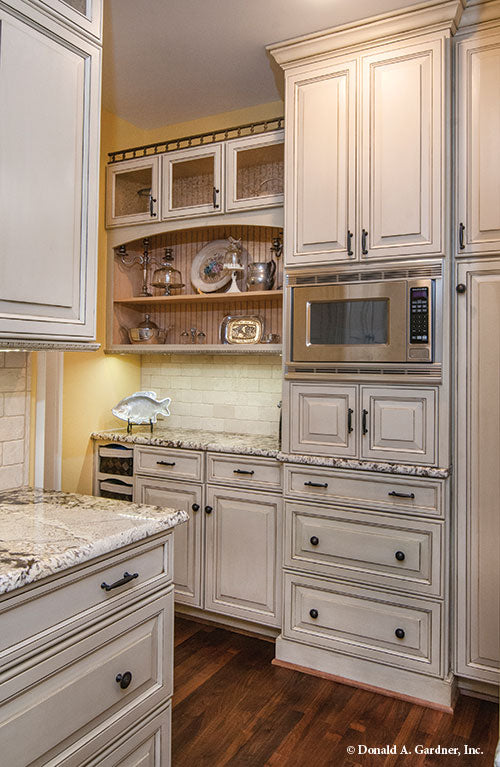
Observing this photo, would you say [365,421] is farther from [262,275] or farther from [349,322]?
[262,275]

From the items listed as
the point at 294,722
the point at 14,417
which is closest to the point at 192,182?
the point at 14,417

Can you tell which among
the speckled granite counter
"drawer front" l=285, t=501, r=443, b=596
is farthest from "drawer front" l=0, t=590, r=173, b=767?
the speckled granite counter

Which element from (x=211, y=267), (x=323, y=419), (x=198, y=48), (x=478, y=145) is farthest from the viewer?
(x=211, y=267)

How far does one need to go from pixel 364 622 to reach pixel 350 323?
133 cm

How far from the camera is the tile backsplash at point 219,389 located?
10.8ft

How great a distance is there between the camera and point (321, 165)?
2572mm

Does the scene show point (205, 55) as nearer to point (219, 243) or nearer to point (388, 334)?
point (219, 243)

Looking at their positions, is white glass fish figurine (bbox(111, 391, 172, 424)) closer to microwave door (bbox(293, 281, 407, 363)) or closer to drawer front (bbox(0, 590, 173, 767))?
microwave door (bbox(293, 281, 407, 363))

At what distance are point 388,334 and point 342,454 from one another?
57cm

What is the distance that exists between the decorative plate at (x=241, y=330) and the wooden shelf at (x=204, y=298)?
118 mm

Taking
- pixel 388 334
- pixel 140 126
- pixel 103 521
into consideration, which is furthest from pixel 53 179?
pixel 140 126

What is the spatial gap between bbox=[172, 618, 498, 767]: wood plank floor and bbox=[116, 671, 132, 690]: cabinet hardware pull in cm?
73

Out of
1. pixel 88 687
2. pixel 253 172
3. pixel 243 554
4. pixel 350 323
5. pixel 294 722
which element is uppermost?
pixel 253 172

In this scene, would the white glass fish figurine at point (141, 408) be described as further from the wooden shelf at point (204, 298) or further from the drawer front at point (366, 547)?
the drawer front at point (366, 547)
